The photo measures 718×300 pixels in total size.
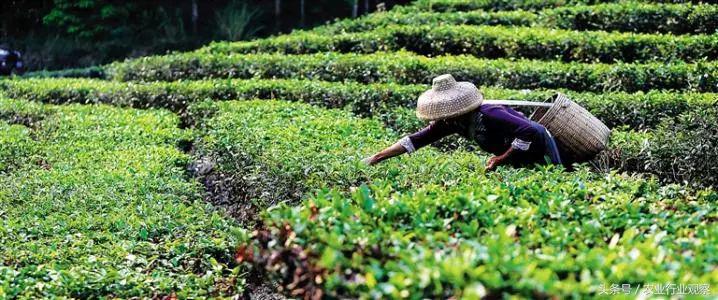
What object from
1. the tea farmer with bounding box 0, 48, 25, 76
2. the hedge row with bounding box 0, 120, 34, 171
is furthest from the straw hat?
the tea farmer with bounding box 0, 48, 25, 76

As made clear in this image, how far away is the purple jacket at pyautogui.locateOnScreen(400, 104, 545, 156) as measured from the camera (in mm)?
6461

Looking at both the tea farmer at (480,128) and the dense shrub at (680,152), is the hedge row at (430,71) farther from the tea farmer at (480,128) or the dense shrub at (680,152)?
the tea farmer at (480,128)

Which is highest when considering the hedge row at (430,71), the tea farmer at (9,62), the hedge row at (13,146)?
the hedge row at (430,71)

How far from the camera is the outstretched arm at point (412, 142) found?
6.61 metres

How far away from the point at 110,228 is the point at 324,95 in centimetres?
516

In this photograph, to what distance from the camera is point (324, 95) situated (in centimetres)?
1145

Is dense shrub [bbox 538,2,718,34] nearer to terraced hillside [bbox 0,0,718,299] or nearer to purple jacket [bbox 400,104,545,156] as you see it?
terraced hillside [bbox 0,0,718,299]

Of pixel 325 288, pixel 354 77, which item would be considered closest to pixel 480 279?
pixel 325 288

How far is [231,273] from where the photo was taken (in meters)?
6.10

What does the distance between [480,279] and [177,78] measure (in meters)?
11.9

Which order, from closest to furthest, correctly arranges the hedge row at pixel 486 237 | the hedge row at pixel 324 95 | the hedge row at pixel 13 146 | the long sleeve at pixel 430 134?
the hedge row at pixel 486 237, the long sleeve at pixel 430 134, the hedge row at pixel 13 146, the hedge row at pixel 324 95

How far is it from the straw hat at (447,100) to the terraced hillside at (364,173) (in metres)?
0.39

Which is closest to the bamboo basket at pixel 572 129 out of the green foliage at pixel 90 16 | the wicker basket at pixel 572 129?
the wicker basket at pixel 572 129

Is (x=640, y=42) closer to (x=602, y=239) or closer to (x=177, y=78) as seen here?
(x=177, y=78)
